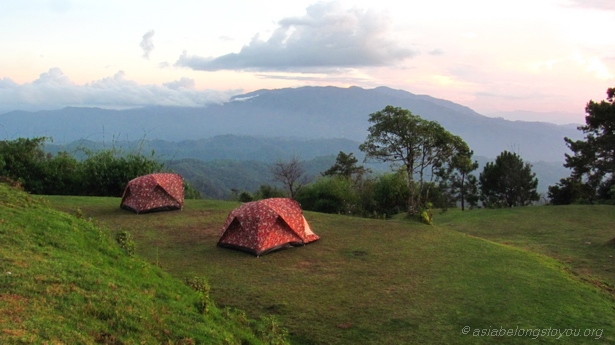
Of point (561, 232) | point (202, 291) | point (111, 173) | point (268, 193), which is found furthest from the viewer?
point (268, 193)

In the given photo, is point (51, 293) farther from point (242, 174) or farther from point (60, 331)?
point (242, 174)

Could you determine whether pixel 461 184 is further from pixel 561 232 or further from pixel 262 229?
pixel 262 229

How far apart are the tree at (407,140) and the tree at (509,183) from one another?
19.2 meters

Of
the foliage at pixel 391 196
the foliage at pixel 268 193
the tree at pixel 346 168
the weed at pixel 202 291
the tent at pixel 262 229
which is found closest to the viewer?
the weed at pixel 202 291

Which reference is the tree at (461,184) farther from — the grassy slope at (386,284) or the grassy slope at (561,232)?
the grassy slope at (386,284)

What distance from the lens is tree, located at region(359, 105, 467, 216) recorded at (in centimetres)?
2448

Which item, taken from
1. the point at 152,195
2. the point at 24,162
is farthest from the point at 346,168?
the point at 152,195

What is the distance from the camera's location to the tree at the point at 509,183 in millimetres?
42969

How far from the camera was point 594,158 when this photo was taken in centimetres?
3647

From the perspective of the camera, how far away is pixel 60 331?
507 cm

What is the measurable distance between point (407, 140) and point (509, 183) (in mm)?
23593

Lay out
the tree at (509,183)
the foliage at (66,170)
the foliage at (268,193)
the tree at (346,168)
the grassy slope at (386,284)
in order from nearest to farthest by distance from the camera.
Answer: the grassy slope at (386,284) → the foliage at (66,170) → the foliage at (268,193) → the tree at (509,183) → the tree at (346,168)

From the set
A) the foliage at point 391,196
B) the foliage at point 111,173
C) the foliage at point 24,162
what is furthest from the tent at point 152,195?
the foliage at point 391,196

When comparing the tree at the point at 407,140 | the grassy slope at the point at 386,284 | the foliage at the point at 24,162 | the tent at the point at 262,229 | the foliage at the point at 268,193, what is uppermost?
the tree at the point at 407,140
